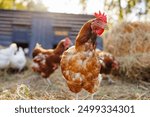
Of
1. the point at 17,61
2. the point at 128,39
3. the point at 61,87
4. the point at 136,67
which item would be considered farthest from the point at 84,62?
the point at 17,61

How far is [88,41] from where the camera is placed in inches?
87.7

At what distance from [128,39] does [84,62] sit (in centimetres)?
239

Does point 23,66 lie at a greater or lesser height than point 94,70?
lesser

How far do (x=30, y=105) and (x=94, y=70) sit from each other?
58 centimetres

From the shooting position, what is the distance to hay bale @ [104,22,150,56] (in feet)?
14.2

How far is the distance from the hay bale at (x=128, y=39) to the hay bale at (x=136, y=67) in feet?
0.76

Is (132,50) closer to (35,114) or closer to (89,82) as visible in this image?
(89,82)

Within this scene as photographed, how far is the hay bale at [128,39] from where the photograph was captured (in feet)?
14.2

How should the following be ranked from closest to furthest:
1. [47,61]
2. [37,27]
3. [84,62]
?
[84,62] < [47,61] < [37,27]

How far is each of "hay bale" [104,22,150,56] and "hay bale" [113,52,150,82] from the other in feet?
0.76

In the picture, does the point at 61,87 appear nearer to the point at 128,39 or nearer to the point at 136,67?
the point at 136,67

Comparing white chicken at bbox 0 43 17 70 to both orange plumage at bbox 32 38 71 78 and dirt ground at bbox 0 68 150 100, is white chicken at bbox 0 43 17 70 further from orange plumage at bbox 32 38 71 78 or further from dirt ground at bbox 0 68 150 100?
orange plumage at bbox 32 38 71 78

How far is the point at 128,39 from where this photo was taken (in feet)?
14.8

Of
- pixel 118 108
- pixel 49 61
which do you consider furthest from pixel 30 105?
pixel 49 61
